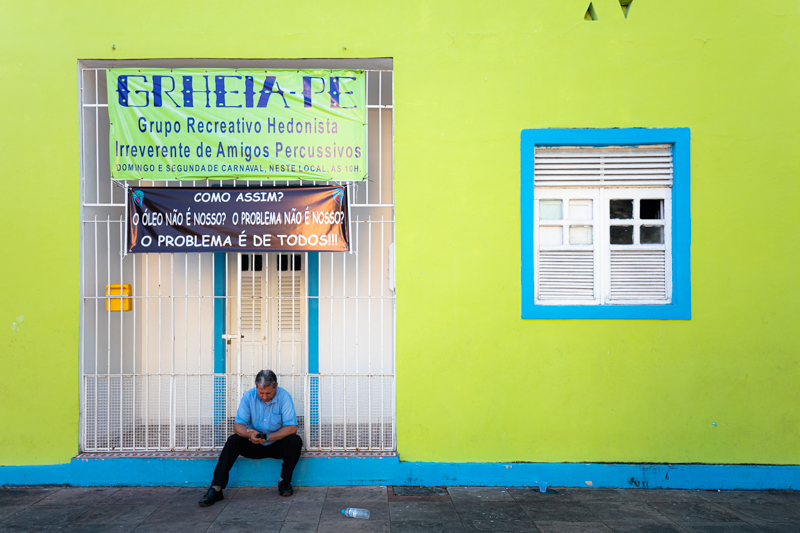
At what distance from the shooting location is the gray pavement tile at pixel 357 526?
3783mm

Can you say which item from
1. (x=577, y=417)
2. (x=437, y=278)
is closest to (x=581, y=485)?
(x=577, y=417)

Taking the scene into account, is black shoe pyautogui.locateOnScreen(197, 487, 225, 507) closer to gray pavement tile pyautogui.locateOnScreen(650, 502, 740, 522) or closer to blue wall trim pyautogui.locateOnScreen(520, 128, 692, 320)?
blue wall trim pyautogui.locateOnScreen(520, 128, 692, 320)

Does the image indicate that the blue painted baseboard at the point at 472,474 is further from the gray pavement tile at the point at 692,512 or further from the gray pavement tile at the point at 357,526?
the gray pavement tile at the point at 357,526

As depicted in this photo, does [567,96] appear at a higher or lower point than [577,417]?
higher

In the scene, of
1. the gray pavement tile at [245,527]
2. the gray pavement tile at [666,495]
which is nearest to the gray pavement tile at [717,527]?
the gray pavement tile at [666,495]

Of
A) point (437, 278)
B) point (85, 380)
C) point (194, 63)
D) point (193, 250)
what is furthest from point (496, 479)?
point (194, 63)

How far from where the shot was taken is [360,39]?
470 centimetres

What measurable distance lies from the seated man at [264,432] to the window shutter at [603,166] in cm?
298

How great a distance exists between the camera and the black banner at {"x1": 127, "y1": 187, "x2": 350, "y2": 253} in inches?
183

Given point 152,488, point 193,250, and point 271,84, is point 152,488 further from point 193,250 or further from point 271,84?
point 271,84

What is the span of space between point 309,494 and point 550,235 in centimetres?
309

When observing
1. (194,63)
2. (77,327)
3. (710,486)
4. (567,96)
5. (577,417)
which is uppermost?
(194,63)

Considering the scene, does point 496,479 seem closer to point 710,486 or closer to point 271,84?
point 710,486

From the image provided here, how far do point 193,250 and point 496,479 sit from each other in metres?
3.31
